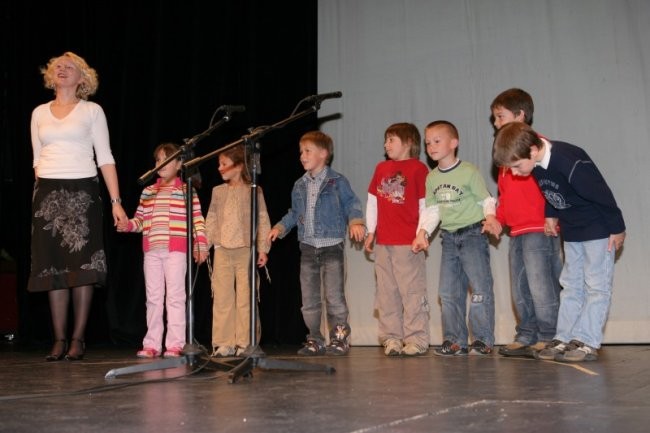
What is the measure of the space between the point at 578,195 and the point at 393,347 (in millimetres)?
1240

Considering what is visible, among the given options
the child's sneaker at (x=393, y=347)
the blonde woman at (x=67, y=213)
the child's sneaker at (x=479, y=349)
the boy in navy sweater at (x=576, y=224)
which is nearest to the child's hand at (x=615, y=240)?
the boy in navy sweater at (x=576, y=224)

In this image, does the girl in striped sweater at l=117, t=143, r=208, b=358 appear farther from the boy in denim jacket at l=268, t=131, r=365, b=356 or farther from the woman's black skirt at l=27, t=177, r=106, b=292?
the boy in denim jacket at l=268, t=131, r=365, b=356

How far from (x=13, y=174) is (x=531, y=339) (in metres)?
3.94

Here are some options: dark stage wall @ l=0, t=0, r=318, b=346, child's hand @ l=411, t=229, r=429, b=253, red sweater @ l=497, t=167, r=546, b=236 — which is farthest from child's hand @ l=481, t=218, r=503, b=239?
dark stage wall @ l=0, t=0, r=318, b=346

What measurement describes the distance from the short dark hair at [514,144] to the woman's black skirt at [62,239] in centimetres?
200

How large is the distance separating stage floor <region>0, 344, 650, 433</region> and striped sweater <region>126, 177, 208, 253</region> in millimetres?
994

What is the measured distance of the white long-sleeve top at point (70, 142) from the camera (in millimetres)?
3742

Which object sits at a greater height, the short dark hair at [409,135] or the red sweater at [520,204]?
the short dark hair at [409,135]

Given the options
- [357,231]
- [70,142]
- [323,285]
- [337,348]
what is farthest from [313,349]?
[70,142]

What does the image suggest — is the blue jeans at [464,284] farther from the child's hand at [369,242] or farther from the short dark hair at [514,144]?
the short dark hair at [514,144]

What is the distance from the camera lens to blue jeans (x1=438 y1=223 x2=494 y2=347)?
3877mm

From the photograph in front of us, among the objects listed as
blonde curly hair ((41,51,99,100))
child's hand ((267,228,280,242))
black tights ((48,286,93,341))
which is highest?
blonde curly hair ((41,51,99,100))

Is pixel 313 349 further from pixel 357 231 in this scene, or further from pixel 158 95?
pixel 158 95

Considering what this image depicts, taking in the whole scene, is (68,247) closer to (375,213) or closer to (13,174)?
(375,213)
